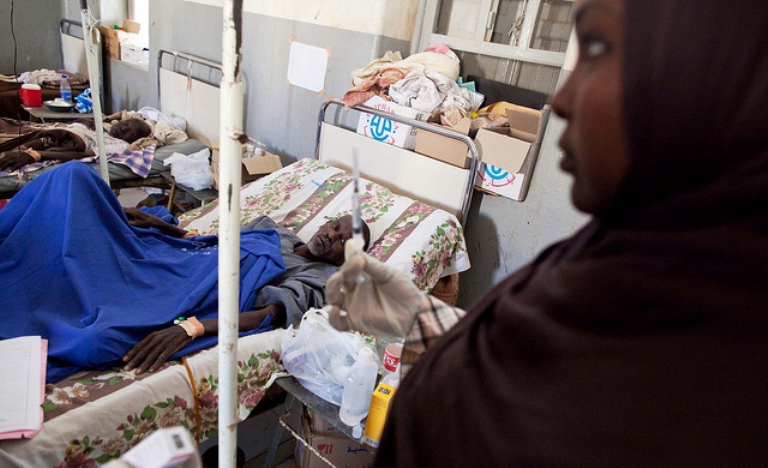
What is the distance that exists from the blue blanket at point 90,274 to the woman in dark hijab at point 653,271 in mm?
1395

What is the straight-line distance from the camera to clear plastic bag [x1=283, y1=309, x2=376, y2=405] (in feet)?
4.73

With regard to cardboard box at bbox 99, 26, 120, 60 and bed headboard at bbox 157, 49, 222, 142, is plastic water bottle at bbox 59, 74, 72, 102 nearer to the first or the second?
cardboard box at bbox 99, 26, 120, 60

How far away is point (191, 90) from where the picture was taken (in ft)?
13.8

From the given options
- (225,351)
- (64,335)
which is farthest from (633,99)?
(64,335)

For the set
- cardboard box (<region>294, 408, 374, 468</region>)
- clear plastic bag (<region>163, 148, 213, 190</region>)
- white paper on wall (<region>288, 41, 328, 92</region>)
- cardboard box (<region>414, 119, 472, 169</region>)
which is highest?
white paper on wall (<region>288, 41, 328, 92</region>)

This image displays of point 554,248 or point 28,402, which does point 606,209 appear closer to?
point 554,248

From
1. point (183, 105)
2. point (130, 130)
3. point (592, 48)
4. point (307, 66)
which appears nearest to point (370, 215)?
point (307, 66)

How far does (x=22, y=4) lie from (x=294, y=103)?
4.49m

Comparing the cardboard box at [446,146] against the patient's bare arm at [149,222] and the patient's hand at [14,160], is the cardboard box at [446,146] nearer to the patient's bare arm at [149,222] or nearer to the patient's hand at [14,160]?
the patient's bare arm at [149,222]

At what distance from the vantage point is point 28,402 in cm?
127

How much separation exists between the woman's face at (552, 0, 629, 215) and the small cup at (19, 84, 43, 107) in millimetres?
5320

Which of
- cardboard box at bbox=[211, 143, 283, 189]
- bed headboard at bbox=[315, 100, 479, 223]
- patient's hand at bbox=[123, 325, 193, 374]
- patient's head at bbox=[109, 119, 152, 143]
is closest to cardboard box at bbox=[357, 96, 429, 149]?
bed headboard at bbox=[315, 100, 479, 223]

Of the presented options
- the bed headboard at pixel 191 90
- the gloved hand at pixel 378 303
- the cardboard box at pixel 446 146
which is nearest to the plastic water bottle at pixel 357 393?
the gloved hand at pixel 378 303

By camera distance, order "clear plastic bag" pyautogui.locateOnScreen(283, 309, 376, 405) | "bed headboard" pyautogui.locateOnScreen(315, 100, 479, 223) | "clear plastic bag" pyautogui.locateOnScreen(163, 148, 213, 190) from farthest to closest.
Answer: "clear plastic bag" pyautogui.locateOnScreen(163, 148, 213, 190) → "bed headboard" pyautogui.locateOnScreen(315, 100, 479, 223) → "clear plastic bag" pyautogui.locateOnScreen(283, 309, 376, 405)
